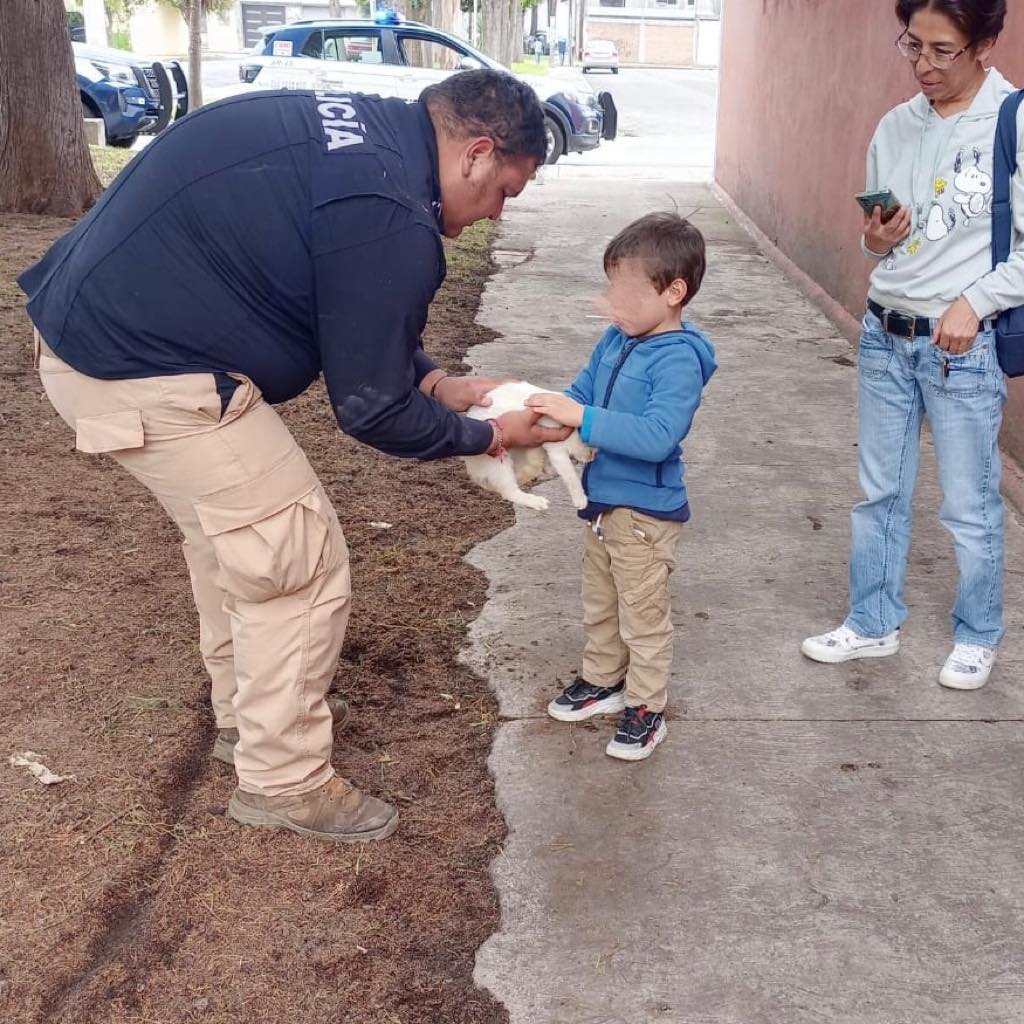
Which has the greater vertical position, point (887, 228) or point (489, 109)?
point (489, 109)

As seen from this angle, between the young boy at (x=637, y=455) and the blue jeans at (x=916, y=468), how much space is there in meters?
0.72

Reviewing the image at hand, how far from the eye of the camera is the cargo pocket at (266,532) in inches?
102

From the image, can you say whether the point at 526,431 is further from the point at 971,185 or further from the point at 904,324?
the point at 971,185

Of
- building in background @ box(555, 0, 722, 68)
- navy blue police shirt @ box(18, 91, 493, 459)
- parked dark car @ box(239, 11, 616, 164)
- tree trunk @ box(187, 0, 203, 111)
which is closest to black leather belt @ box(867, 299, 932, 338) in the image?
A: navy blue police shirt @ box(18, 91, 493, 459)

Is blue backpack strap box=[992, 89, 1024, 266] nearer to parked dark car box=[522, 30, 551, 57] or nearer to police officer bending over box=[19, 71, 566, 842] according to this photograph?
police officer bending over box=[19, 71, 566, 842]

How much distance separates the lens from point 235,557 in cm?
258

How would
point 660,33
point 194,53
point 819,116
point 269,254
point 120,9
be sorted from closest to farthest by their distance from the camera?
point 269,254
point 819,116
point 194,53
point 120,9
point 660,33

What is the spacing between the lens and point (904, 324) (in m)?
3.32

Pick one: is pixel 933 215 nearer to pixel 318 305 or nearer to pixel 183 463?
pixel 318 305

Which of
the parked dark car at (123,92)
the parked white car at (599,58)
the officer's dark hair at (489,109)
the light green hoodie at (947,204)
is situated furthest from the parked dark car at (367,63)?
the parked white car at (599,58)

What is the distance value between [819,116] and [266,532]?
7.66 meters

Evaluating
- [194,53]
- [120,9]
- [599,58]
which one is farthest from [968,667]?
[120,9]

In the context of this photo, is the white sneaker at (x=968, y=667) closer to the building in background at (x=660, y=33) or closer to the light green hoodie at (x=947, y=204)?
the light green hoodie at (x=947, y=204)

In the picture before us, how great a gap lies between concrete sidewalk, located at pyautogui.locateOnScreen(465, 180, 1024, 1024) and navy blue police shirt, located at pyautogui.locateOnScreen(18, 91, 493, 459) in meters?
1.16
